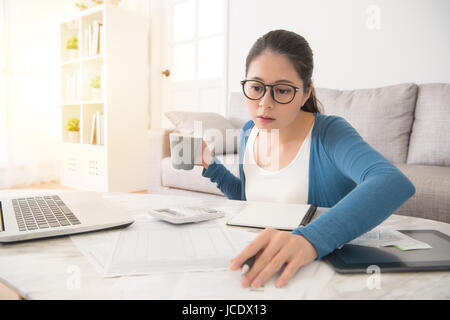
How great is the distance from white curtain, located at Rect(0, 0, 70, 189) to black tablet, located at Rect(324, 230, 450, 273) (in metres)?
3.47

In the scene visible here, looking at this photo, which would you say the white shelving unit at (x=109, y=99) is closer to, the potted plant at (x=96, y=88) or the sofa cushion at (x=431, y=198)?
the potted plant at (x=96, y=88)

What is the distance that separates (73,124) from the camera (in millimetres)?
3441

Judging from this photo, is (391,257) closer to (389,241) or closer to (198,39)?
(389,241)

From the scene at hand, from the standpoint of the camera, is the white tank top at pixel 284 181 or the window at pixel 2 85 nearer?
the white tank top at pixel 284 181

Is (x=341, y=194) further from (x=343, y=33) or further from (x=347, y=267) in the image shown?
(x=343, y=33)

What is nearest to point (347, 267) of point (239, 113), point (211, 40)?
point (239, 113)

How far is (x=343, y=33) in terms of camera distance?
7.98 feet

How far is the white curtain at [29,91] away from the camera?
3.19m

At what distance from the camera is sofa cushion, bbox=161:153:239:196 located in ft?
6.93

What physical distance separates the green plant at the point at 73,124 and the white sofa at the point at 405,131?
1.56 meters

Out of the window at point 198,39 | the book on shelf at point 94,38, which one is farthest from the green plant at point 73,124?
the window at point 198,39

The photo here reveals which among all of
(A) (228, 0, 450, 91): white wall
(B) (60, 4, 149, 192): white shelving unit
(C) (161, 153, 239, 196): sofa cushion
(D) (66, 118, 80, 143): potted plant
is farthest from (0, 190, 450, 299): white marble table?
(D) (66, 118, 80, 143): potted plant

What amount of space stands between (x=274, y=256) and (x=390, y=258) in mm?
177

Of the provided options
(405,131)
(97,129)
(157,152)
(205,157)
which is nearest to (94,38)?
(97,129)
